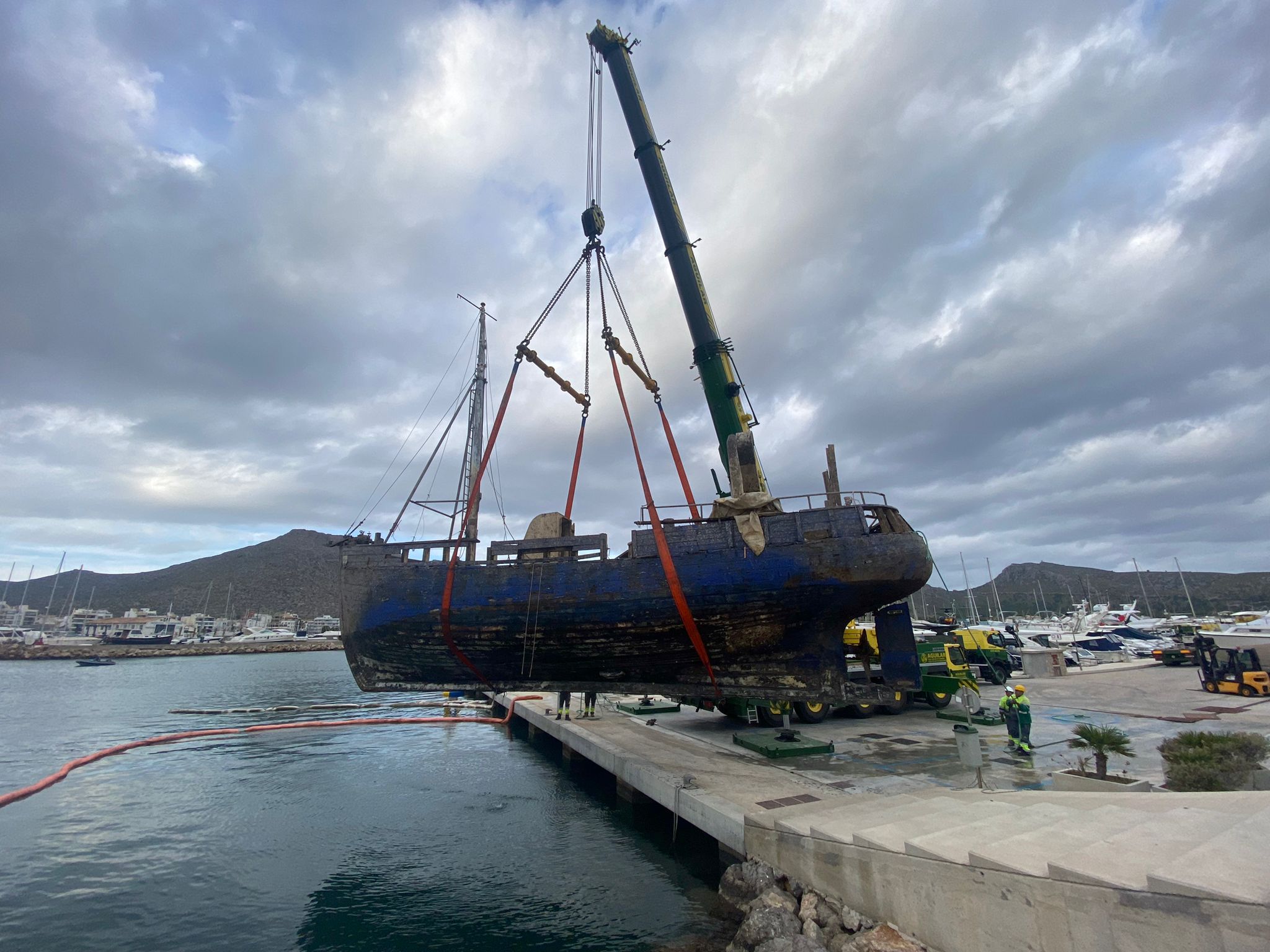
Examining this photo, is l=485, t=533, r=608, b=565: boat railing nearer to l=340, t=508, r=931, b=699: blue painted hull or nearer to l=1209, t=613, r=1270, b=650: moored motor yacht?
l=340, t=508, r=931, b=699: blue painted hull

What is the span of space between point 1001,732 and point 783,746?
5142 millimetres

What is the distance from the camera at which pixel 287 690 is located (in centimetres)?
3631

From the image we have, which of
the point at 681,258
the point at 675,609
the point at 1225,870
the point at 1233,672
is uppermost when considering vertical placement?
the point at 681,258

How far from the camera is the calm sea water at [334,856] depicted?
22.8 feet

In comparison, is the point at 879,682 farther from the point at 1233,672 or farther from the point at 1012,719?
the point at 1233,672

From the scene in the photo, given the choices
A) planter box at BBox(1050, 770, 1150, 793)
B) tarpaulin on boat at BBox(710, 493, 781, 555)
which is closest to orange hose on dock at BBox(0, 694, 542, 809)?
tarpaulin on boat at BBox(710, 493, 781, 555)

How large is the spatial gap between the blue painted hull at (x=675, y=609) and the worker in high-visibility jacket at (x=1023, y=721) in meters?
2.92

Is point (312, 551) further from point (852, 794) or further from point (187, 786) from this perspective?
point (852, 794)

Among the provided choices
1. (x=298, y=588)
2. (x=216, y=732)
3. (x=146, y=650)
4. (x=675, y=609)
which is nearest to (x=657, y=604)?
(x=675, y=609)

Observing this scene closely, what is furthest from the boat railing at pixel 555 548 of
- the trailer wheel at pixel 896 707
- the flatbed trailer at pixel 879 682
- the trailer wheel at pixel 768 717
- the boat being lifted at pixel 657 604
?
the trailer wheel at pixel 896 707

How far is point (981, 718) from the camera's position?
503 inches

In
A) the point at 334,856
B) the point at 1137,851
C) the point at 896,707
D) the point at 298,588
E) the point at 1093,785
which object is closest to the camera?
the point at 1137,851

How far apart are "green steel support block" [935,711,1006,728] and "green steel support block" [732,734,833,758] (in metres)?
3.93

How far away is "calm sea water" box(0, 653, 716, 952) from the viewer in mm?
6945
